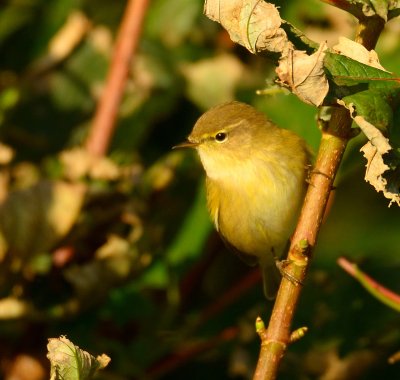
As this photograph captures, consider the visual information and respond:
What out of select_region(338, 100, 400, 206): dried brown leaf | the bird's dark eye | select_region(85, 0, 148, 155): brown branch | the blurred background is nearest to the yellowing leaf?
the blurred background

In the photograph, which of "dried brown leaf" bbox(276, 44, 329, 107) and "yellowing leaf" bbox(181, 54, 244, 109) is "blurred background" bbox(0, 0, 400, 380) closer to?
"yellowing leaf" bbox(181, 54, 244, 109)

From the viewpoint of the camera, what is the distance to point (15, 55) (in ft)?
10.6

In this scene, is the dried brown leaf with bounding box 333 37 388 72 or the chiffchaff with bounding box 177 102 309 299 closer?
the dried brown leaf with bounding box 333 37 388 72

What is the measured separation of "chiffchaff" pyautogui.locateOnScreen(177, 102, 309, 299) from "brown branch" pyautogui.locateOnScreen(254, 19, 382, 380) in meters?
0.99

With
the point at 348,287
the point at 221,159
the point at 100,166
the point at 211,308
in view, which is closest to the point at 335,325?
the point at 348,287

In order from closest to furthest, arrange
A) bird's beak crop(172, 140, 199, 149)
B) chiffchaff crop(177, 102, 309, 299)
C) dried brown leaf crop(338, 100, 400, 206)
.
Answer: dried brown leaf crop(338, 100, 400, 206), chiffchaff crop(177, 102, 309, 299), bird's beak crop(172, 140, 199, 149)

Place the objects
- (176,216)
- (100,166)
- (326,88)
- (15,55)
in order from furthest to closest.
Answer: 1. (15,55)
2. (176,216)
3. (100,166)
4. (326,88)

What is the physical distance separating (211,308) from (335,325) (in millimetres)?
352

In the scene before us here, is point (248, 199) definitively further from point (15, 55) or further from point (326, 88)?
point (326, 88)

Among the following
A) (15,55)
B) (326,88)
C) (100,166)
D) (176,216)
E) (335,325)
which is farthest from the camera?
(15,55)

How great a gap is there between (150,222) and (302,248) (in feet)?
3.83

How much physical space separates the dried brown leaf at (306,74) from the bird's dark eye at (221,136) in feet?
4.84

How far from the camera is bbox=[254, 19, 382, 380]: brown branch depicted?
4.54 feet

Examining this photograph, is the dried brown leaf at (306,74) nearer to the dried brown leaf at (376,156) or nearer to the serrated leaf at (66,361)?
the dried brown leaf at (376,156)
